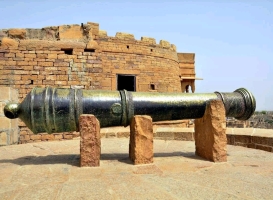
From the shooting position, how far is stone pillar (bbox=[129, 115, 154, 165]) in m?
3.42

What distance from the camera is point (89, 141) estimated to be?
3324 millimetres

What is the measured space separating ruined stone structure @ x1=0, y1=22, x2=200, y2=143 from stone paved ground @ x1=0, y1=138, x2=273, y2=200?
5.39 m

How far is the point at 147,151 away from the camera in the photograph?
11.3ft

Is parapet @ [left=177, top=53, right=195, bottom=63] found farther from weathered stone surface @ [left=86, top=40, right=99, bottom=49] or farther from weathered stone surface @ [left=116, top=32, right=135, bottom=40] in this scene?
weathered stone surface @ [left=86, top=40, right=99, bottom=49]

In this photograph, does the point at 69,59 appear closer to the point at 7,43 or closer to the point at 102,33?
the point at 102,33

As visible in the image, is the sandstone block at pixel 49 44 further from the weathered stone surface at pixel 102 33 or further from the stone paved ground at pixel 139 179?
the stone paved ground at pixel 139 179

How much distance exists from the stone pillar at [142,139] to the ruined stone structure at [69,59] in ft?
18.0

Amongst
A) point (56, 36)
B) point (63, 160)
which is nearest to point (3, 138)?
point (63, 160)

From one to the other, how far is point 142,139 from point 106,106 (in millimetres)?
655

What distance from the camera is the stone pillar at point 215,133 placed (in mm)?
3613

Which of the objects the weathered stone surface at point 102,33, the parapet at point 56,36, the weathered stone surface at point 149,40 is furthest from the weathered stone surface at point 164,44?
the weathered stone surface at point 102,33

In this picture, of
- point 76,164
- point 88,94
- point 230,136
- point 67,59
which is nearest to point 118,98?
point 88,94

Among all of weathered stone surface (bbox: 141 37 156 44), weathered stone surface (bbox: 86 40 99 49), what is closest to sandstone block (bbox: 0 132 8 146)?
weathered stone surface (bbox: 86 40 99 49)

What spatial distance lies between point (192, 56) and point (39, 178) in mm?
14832
